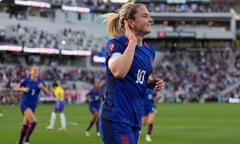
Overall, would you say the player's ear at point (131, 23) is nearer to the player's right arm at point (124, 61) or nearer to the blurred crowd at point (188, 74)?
the player's right arm at point (124, 61)

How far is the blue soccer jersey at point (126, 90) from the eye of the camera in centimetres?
665

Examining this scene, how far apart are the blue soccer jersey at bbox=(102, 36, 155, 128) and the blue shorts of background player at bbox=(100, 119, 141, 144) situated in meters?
0.05

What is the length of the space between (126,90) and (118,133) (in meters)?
0.50

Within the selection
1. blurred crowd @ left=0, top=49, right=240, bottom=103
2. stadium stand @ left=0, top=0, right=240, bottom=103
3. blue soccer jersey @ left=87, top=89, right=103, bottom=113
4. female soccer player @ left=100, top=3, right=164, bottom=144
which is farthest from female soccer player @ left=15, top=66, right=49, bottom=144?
blurred crowd @ left=0, top=49, right=240, bottom=103

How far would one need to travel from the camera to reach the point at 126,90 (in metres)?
6.70

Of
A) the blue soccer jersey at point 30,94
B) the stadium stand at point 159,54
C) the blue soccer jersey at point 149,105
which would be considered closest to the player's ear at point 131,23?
the blue soccer jersey at point 30,94

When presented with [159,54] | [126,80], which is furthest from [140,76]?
[159,54]

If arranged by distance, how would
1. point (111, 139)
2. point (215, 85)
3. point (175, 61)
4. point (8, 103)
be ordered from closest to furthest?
1. point (111, 139)
2. point (8, 103)
3. point (215, 85)
4. point (175, 61)

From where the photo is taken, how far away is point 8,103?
5569 centimetres

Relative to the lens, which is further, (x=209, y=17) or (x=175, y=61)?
(x=209, y=17)

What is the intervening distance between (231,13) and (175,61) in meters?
15.8

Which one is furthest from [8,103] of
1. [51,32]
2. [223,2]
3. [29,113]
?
[223,2]

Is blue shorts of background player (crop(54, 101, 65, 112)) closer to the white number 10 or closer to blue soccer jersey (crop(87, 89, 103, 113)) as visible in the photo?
blue soccer jersey (crop(87, 89, 103, 113))

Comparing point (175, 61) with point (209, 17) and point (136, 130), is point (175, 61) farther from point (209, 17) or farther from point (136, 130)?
point (136, 130)
